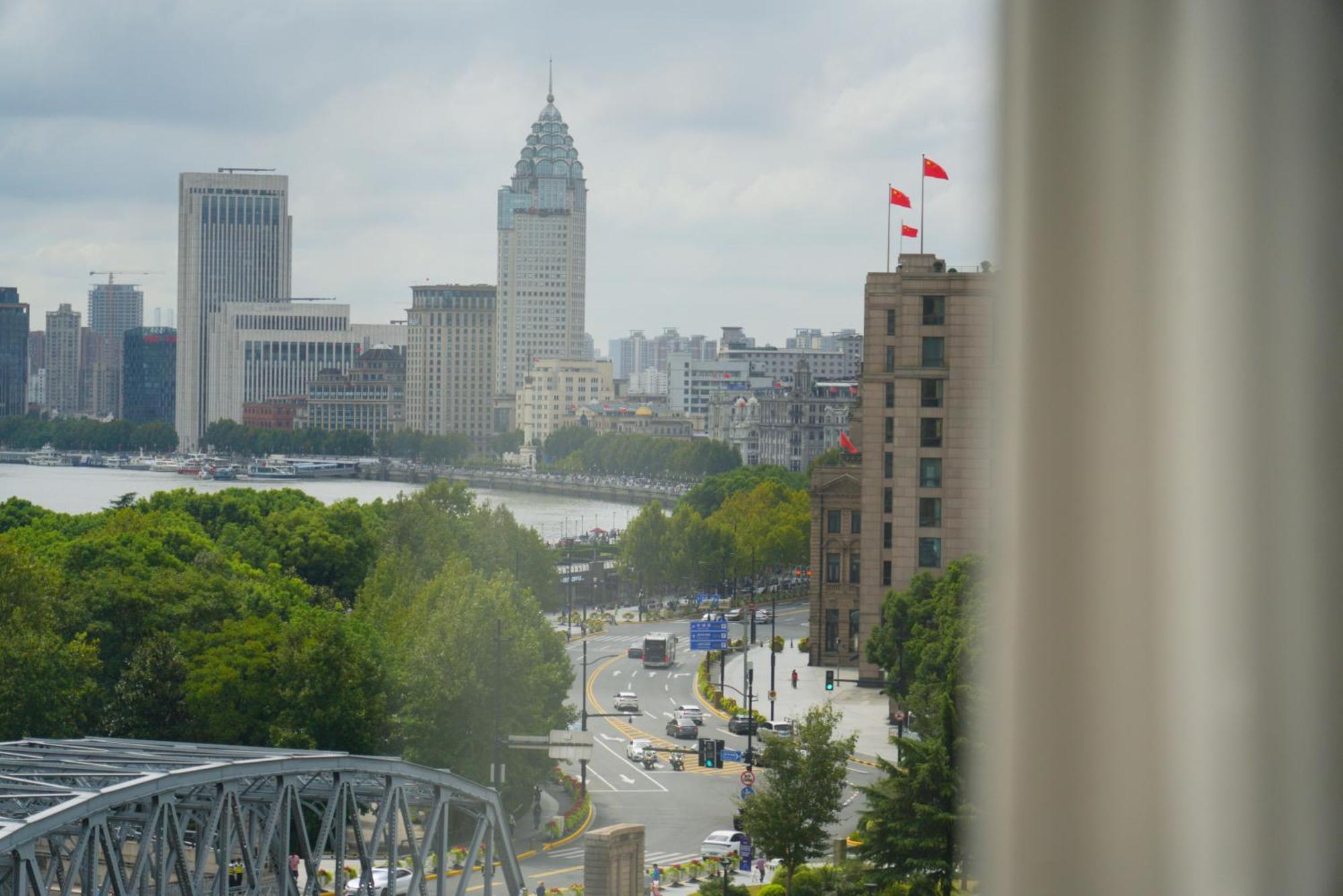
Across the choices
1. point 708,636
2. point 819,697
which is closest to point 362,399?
point 708,636

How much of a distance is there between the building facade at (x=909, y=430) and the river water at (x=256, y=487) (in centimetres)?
2268

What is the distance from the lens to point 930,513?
15.8 m

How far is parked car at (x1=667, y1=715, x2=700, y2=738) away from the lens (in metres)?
15.7

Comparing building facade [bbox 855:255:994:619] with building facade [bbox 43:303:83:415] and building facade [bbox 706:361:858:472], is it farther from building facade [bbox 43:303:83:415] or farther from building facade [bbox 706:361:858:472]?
building facade [bbox 43:303:83:415]

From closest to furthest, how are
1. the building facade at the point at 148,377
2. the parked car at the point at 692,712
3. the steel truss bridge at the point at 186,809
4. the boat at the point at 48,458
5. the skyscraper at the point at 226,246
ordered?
the steel truss bridge at the point at 186,809
the parked car at the point at 692,712
the boat at the point at 48,458
the building facade at the point at 148,377
the skyscraper at the point at 226,246

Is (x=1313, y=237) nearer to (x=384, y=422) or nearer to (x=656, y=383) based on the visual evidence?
(x=384, y=422)

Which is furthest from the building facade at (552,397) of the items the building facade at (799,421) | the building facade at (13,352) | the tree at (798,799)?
the tree at (798,799)

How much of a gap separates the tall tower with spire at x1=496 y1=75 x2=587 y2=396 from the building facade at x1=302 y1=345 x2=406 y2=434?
532cm

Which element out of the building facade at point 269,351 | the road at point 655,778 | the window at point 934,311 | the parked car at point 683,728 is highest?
the building facade at point 269,351

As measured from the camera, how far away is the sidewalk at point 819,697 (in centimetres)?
1418

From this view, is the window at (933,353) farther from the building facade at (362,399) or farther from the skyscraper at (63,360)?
the skyscraper at (63,360)

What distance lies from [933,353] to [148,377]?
70.1 metres

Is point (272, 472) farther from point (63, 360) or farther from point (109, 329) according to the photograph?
point (109, 329)

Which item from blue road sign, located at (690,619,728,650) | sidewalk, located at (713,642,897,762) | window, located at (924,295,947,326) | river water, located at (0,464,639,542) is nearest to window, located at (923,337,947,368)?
window, located at (924,295,947,326)
